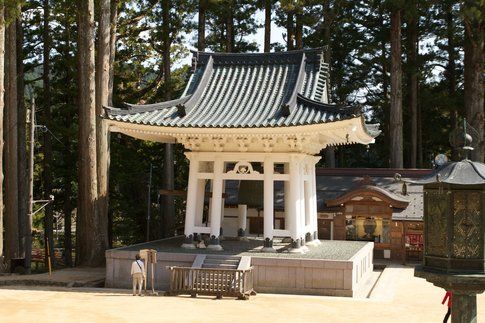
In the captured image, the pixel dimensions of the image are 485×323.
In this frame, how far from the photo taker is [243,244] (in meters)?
17.5

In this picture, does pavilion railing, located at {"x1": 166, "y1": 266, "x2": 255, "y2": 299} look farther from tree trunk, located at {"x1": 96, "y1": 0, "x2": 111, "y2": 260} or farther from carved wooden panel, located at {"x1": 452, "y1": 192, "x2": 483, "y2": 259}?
carved wooden panel, located at {"x1": 452, "y1": 192, "x2": 483, "y2": 259}

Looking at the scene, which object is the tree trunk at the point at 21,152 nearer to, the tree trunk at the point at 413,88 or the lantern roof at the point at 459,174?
the tree trunk at the point at 413,88

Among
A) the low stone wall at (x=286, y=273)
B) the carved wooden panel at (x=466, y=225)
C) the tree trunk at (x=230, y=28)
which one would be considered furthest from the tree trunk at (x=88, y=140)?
the carved wooden panel at (x=466, y=225)

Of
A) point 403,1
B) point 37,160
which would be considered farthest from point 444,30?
point 37,160

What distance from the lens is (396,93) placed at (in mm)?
25547

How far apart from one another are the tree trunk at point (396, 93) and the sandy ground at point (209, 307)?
12.2 m

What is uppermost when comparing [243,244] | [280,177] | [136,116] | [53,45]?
[53,45]

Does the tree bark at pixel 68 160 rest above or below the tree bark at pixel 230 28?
below

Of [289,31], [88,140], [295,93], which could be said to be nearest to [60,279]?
[88,140]

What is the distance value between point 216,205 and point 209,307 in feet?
13.7

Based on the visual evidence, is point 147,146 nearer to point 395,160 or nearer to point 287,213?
point 395,160

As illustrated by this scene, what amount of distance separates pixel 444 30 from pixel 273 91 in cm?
1385

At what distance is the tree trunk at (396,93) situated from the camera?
2555 cm

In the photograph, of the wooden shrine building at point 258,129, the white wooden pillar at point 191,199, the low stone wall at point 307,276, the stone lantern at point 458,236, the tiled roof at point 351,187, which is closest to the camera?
the stone lantern at point 458,236
